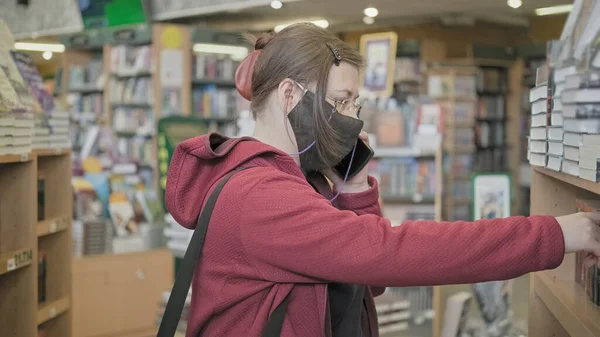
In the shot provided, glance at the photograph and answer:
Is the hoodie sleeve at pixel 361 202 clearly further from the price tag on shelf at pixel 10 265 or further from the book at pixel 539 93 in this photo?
the price tag on shelf at pixel 10 265

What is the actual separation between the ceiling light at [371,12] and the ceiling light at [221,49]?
5.52 ft

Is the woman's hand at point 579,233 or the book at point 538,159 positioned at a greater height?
the book at point 538,159

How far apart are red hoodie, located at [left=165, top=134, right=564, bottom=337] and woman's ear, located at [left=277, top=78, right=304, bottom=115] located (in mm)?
112

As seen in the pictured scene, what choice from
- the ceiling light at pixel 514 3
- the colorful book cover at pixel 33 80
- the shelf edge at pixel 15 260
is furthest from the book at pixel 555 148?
the ceiling light at pixel 514 3

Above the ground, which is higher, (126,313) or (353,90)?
(353,90)

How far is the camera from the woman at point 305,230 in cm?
134

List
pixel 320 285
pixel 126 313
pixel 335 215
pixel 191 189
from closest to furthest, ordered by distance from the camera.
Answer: pixel 335 215, pixel 320 285, pixel 191 189, pixel 126 313

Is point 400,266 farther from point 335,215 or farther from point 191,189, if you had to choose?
point 191,189


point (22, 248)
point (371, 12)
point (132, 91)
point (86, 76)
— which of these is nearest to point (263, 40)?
point (22, 248)

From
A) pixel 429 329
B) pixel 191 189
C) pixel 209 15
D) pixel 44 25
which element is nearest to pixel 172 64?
pixel 209 15

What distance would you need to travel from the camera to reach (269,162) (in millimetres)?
1609

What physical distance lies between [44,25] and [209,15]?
3.04 metres

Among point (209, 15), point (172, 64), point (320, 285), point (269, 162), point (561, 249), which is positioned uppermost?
point (209, 15)

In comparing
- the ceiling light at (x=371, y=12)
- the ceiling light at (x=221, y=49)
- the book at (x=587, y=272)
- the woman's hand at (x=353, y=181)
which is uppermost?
the ceiling light at (x=371, y=12)
